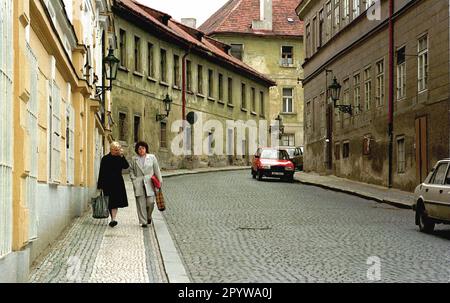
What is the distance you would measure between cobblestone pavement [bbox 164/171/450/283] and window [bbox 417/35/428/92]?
4.01m

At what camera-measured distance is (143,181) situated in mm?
15789

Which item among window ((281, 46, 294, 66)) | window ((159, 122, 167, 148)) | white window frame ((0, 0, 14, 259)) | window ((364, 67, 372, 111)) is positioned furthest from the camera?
window ((281, 46, 294, 66))

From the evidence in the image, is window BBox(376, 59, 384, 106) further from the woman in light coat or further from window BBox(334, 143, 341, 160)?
the woman in light coat

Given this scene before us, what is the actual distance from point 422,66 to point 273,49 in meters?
44.2

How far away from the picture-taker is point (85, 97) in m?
18.9

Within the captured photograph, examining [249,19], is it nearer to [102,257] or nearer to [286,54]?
[286,54]

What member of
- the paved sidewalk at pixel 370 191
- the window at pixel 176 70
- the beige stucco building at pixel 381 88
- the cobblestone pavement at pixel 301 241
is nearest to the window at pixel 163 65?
the window at pixel 176 70

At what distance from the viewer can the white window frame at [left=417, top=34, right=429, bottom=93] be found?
935 inches

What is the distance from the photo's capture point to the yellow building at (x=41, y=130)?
790 cm

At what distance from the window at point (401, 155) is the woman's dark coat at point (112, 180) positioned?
12.6m

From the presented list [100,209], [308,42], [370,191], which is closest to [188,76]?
[308,42]

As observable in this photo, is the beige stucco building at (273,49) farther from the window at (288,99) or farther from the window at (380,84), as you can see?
the window at (380,84)

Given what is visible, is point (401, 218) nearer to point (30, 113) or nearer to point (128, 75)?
point (30, 113)

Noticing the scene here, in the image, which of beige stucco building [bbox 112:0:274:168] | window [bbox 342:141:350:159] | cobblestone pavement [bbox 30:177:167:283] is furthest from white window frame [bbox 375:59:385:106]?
cobblestone pavement [bbox 30:177:167:283]
